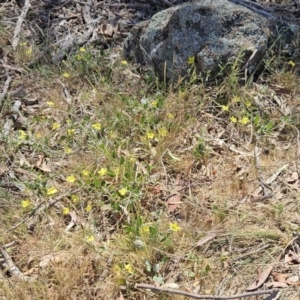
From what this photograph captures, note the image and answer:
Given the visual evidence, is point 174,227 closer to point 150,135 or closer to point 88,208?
point 88,208

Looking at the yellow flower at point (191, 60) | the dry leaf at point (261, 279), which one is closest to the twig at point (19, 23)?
the yellow flower at point (191, 60)

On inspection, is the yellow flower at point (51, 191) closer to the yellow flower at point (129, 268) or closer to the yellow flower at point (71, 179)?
the yellow flower at point (71, 179)

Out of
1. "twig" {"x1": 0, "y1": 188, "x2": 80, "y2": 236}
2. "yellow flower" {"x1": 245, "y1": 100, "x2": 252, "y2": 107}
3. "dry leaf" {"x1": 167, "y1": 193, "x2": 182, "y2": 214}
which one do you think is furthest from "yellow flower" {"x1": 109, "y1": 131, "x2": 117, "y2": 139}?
"yellow flower" {"x1": 245, "y1": 100, "x2": 252, "y2": 107}

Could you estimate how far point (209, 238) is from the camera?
229 centimetres

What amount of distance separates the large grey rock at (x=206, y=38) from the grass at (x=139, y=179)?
5.7 inches

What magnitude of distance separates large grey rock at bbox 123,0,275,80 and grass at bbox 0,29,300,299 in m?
0.14

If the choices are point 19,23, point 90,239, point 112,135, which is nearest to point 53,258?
point 90,239

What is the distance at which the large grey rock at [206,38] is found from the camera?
125 inches

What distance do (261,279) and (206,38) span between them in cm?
175

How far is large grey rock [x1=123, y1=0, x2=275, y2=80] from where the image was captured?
10.4 feet

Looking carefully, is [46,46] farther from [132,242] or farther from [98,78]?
[132,242]

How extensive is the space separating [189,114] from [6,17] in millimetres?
2048

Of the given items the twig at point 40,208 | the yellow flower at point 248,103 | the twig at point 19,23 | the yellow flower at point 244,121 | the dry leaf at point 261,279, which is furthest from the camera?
the twig at point 19,23

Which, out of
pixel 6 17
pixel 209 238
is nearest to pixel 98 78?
pixel 6 17
